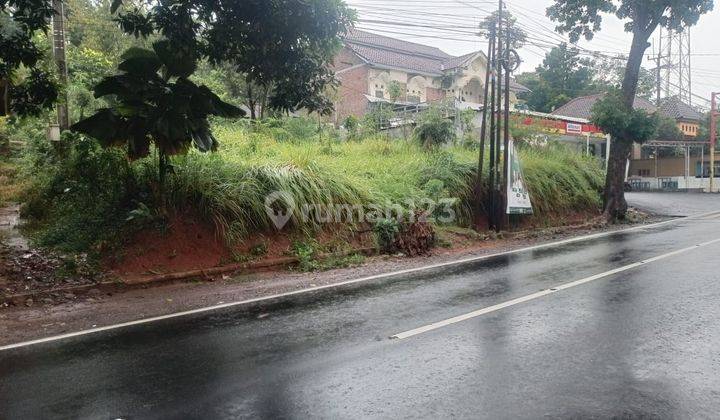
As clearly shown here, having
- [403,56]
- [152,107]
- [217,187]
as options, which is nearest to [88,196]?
[217,187]

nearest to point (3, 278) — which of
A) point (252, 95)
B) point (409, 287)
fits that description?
point (409, 287)

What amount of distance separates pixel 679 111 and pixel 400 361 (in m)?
48.4

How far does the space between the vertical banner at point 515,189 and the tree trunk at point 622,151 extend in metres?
4.99

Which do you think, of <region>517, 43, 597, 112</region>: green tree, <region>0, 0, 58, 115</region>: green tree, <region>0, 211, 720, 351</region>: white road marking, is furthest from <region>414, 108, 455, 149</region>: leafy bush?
<region>517, 43, 597, 112</region>: green tree

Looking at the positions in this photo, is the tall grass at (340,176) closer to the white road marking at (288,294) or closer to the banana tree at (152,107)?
the banana tree at (152,107)

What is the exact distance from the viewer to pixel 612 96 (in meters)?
19.1

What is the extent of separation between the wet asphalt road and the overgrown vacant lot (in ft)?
12.0

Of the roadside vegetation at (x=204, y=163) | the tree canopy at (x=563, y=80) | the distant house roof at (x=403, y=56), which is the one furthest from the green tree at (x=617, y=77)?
the roadside vegetation at (x=204, y=163)

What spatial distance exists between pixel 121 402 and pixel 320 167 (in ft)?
29.1

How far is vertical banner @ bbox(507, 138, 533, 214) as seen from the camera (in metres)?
15.5

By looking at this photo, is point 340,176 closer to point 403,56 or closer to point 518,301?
point 518,301

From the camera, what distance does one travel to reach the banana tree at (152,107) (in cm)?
905

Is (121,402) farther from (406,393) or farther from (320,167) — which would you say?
(320,167)

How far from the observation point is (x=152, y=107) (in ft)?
30.2
